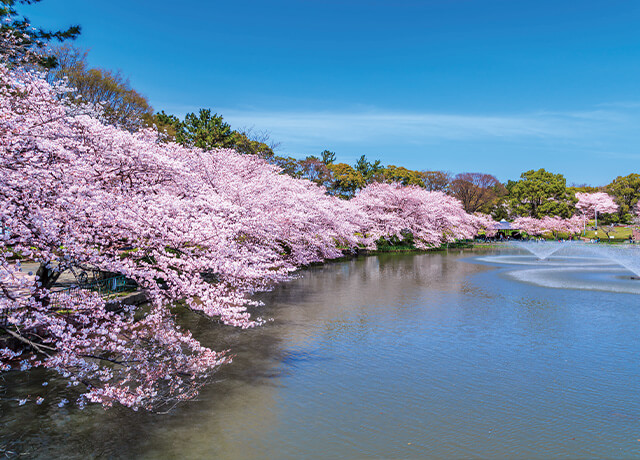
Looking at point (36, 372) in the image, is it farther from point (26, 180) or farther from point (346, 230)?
point (346, 230)

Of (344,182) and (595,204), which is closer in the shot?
(344,182)

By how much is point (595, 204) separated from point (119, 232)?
9620 centimetres

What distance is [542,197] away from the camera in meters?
76.7

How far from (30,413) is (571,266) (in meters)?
37.4

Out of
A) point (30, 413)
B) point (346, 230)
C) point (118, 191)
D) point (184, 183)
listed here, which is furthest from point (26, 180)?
point (346, 230)

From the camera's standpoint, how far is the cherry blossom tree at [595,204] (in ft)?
277

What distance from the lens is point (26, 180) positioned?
23.5 ft

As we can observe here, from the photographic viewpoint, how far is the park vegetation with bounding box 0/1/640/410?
734 cm

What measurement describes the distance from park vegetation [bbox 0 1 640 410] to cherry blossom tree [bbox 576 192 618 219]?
6091cm

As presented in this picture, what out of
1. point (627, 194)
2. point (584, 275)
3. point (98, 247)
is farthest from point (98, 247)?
point (627, 194)

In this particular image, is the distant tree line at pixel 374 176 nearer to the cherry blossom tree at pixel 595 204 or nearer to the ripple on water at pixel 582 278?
the cherry blossom tree at pixel 595 204

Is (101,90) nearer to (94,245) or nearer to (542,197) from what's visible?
(94,245)

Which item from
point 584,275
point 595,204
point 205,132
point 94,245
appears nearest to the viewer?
point 94,245

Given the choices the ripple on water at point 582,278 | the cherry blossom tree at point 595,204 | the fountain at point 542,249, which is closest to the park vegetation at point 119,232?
the ripple on water at point 582,278
